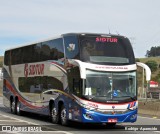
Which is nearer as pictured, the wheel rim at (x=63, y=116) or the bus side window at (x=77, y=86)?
the bus side window at (x=77, y=86)

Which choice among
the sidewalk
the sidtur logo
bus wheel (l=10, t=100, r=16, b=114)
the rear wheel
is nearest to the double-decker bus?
the sidtur logo

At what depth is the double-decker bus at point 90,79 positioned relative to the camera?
16000mm

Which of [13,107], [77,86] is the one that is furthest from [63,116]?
[13,107]

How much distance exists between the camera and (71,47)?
56.4 ft

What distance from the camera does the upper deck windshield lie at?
16.5 meters

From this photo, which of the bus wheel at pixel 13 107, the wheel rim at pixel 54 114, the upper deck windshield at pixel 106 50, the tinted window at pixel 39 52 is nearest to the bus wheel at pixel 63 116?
the wheel rim at pixel 54 114

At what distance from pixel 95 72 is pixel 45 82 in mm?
4414

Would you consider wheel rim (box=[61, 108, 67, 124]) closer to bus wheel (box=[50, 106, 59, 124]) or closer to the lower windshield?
bus wheel (box=[50, 106, 59, 124])

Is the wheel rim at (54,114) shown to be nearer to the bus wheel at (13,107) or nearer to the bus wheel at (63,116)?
the bus wheel at (63,116)

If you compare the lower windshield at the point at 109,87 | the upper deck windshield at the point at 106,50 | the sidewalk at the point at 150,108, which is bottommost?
the sidewalk at the point at 150,108

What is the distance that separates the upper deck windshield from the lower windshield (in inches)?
20.7

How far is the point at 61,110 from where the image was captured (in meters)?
18.2

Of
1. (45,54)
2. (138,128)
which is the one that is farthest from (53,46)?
(138,128)

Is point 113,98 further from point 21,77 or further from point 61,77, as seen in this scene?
point 21,77
